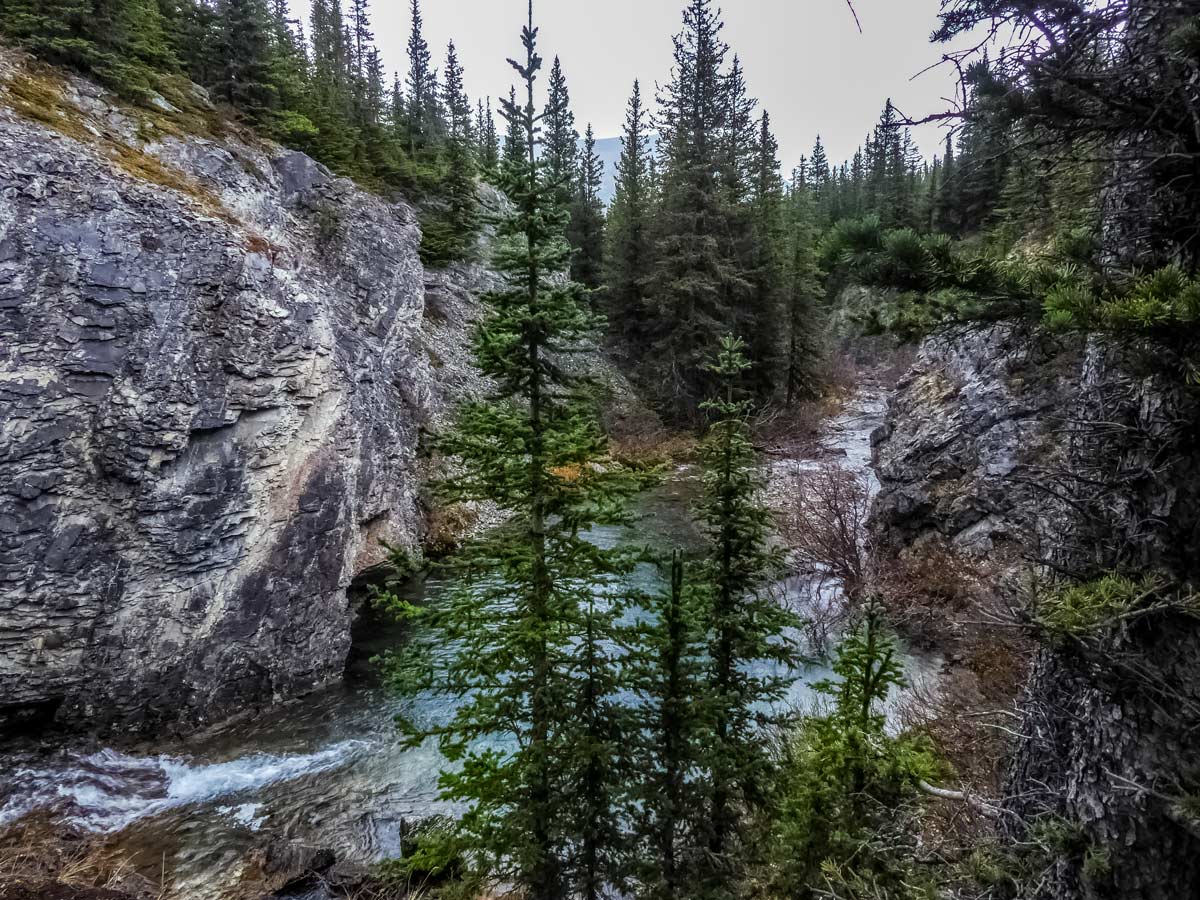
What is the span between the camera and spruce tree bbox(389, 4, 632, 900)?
16.8ft

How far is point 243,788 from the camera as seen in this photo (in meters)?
8.69

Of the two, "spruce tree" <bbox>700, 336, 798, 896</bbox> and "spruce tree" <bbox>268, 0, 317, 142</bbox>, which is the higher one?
"spruce tree" <bbox>268, 0, 317, 142</bbox>

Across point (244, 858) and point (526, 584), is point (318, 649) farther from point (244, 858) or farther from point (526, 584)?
point (526, 584)

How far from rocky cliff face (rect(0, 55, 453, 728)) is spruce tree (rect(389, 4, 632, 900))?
645 cm

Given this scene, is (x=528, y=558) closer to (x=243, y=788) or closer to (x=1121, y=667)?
(x=1121, y=667)

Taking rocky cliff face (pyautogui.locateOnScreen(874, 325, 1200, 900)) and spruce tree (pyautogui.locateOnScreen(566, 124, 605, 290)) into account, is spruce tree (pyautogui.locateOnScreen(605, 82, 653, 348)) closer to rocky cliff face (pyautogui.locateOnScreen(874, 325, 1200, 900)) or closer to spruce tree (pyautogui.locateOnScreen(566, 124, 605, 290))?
spruce tree (pyautogui.locateOnScreen(566, 124, 605, 290))

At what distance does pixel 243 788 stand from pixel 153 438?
5.32m

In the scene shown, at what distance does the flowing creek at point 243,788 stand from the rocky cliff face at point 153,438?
2.11ft

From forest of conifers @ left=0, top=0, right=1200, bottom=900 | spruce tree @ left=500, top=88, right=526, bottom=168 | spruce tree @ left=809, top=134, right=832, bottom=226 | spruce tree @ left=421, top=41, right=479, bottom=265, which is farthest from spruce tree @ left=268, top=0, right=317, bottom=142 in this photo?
spruce tree @ left=809, top=134, right=832, bottom=226

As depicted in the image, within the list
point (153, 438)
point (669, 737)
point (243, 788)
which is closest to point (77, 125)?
point (153, 438)

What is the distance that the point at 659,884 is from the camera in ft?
17.4

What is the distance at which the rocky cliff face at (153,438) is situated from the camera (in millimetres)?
8672

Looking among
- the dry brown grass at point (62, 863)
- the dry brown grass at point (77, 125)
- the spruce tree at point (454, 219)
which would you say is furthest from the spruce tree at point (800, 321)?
the dry brown grass at point (62, 863)

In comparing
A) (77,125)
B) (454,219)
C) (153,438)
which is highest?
(454,219)
